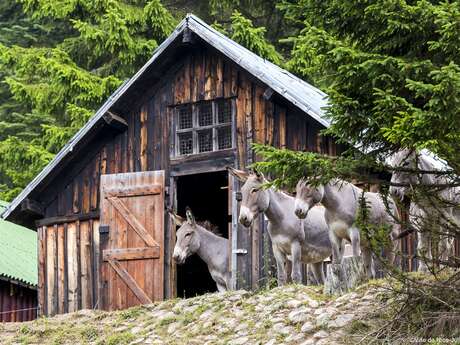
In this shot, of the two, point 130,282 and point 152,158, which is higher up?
A: point 152,158

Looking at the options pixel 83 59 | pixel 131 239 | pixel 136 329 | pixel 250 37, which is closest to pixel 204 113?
pixel 131 239

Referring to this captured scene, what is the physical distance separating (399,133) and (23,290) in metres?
15.6

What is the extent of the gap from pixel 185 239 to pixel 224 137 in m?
1.89

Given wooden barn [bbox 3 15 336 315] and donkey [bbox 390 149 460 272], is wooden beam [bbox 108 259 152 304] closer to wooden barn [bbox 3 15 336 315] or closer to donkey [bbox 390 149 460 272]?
wooden barn [bbox 3 15 336 315]

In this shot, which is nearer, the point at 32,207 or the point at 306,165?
the point at 306,165

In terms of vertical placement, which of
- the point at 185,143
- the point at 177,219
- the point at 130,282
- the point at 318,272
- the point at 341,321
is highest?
the point at 185,143

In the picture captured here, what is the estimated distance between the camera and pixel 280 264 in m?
17.5

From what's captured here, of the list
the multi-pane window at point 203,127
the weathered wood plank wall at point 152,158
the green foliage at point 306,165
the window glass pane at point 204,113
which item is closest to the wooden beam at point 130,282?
the weathered wood plank wall at point 152,158

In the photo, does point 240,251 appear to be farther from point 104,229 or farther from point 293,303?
point 293,303

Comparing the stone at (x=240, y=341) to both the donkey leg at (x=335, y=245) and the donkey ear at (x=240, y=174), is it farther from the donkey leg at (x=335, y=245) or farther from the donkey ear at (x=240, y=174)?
the donkey ear at (x=240, y=174)

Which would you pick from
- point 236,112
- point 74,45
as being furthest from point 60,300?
point 74,45

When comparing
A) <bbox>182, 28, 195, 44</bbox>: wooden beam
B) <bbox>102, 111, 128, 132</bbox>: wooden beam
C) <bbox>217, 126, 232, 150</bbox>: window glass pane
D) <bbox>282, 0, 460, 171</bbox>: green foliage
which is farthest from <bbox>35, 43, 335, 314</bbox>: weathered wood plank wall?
<bbox>282, 0, 460, 171</bbox>: green foliage

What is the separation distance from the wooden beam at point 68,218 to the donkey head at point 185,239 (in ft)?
6.11

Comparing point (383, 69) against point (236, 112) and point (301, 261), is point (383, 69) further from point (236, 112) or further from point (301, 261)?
point (236, 112)
